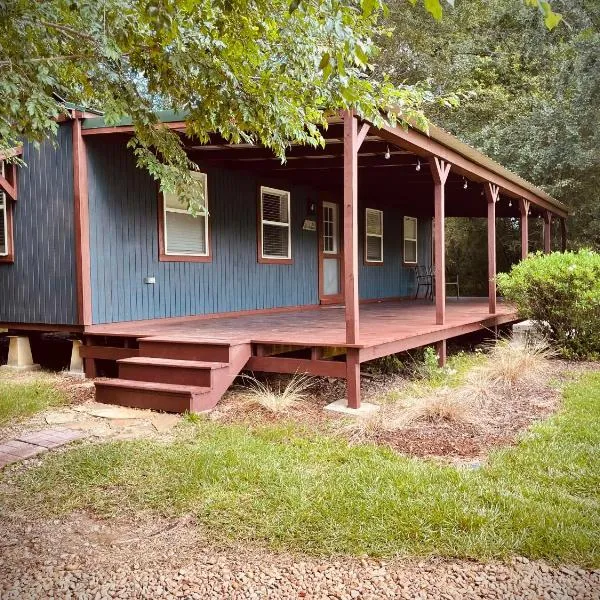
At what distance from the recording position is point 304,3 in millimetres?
2086

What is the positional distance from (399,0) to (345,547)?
59.9 feet

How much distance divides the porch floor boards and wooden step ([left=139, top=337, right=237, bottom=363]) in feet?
0.22

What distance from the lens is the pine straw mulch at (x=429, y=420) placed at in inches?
157

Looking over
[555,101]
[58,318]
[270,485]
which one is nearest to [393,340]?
[270,485]

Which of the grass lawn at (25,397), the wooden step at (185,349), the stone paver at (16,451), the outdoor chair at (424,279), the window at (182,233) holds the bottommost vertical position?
the stone paver at (16,451)

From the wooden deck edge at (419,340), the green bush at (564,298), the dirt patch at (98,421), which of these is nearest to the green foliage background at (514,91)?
the green bush at (564,298)

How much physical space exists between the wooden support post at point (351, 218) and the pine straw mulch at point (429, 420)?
31.9 inches

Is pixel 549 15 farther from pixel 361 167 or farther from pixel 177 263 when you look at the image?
pixel 361 167

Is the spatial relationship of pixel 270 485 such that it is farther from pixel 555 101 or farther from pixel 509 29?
pixel 509 29

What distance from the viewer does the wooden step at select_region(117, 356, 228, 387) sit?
5035 millimetres

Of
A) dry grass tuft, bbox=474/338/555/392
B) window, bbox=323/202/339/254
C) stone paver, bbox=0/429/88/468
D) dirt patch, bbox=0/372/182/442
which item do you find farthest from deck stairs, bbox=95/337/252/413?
window, bbox=323/202/339/254

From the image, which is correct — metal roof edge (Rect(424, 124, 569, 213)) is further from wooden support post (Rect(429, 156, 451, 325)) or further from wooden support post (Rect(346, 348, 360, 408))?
wooden support post (Rect(346, 348, 360, 408))

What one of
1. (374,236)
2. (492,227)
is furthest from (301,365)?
(374,236)

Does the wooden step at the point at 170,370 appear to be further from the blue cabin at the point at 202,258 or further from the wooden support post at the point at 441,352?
the wooden support post at the point at 441,352
